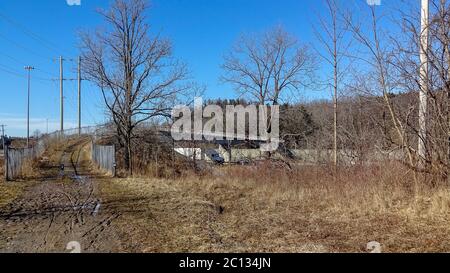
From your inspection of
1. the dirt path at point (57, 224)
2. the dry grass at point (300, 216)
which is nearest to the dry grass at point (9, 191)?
the dirt path at point (57, 224)

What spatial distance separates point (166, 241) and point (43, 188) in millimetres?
11148

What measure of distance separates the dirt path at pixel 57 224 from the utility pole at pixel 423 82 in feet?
23.8

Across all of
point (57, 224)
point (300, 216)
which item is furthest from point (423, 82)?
point (57, 224)

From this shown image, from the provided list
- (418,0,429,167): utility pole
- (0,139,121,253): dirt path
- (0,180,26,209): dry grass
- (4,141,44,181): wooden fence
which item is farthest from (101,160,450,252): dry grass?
(4,141,44,181): wooden fence

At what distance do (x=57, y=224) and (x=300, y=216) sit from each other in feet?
17.5

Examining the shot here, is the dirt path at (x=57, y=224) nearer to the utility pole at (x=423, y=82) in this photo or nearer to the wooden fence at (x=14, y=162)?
the wooden fence at (x=14, y=162)

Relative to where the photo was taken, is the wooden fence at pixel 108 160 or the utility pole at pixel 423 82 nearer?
the utility pole at pixel 423 82

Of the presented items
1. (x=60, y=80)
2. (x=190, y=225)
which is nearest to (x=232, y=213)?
(x=190, y=225)

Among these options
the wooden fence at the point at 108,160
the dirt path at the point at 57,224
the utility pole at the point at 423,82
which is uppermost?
the utility pole at the point at 423,82

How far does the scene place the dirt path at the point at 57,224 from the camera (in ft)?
22.8

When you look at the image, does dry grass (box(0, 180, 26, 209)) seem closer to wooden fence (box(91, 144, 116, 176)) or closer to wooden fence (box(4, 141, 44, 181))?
wooden fence (box(4, 141, 44, 181))

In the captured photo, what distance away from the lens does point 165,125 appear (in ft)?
95.1

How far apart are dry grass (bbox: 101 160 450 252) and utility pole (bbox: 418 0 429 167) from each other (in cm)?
75
